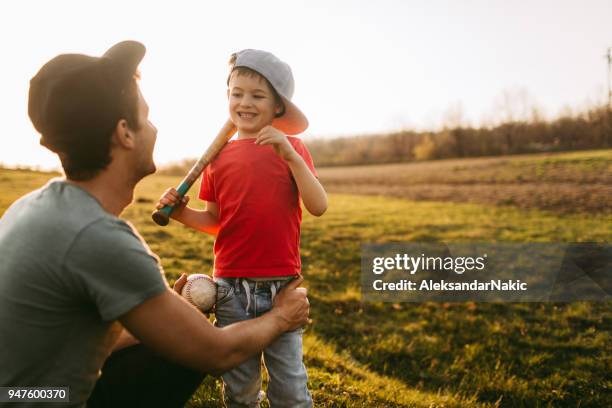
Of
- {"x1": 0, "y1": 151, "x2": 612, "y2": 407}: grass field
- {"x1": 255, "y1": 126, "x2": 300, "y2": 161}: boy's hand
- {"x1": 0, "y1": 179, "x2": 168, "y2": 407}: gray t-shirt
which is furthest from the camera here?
{"x1": 0, "y1": 151, "x2": 612, "y2": 407}: grass field

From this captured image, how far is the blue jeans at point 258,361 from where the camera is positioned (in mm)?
2895

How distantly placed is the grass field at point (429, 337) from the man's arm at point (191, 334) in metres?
1.49

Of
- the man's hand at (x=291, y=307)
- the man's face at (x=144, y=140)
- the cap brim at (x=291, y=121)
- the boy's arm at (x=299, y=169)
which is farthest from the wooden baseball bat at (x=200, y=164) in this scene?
the man's hand at (x=291, y=307)

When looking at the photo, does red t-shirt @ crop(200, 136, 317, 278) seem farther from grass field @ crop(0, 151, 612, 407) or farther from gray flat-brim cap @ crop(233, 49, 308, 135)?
grass field @ crop(0, 151, 612, 407)

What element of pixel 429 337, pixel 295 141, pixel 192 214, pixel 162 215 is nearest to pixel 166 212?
pixel 162 215

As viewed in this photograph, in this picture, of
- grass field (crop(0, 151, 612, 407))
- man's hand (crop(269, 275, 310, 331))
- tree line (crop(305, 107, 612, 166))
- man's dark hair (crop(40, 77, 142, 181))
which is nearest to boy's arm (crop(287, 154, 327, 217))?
man's hand (crop(269, 275, 310, 331))

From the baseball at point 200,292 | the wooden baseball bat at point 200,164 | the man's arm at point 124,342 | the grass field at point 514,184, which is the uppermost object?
the wooden baseball bat at point 200,164

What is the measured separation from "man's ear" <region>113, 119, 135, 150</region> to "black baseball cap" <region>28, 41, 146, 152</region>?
0.02 meters

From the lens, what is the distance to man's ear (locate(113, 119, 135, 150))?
2139 millimetres

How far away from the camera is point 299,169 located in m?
2.89

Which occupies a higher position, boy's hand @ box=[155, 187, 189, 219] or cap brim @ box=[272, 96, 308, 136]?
cap brim @ box=[272, 96, 308, 136]

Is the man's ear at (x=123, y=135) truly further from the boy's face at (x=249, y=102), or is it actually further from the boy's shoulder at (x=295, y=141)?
the boy's shoulder at (x=295, y=141)

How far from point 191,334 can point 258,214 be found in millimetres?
985

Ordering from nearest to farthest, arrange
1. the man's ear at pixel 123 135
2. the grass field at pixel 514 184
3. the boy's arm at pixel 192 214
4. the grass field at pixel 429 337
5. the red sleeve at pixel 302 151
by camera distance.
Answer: the man's ear at pixel 123 135 → the boy's arm at pixel 192 214 → the red sleeve at pixel 302 151 → the grass field at pixel 429 337 → the grass field at pixel 514 184
